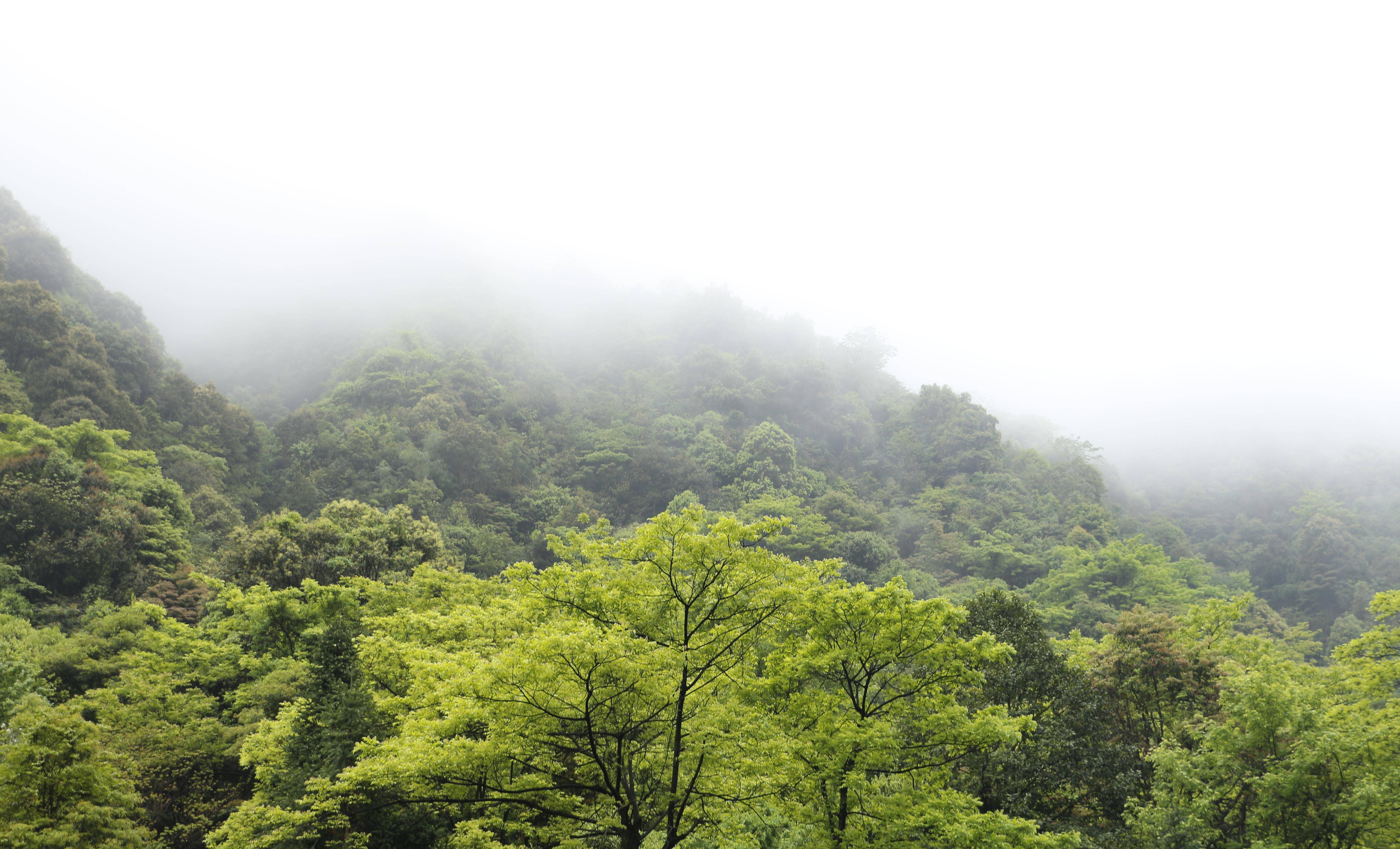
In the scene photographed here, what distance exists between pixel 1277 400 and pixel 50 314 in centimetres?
15124

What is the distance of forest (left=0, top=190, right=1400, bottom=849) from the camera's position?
1004 centimetres

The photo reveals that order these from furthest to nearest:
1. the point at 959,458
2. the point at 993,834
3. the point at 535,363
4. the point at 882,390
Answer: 1. the point at 882,390
2. the point at 535,363
3. the point at 959,458
4. the point at 993,834

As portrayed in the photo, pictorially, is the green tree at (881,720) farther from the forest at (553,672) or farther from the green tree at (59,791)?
the green tree at (59,791)

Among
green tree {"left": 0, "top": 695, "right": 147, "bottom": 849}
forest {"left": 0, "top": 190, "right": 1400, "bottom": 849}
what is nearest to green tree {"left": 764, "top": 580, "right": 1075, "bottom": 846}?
forest {"left": 0, "top": 190, "right": 1400, "bottom": 849}

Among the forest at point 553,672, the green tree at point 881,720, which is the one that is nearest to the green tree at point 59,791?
the forest at point 553,672

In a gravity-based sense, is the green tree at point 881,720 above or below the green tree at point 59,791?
above

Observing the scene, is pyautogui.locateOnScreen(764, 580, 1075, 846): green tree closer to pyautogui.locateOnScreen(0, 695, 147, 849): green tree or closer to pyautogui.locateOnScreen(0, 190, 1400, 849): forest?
pyautogui.locateOnScreen(0, 190, 1400, 849): forest

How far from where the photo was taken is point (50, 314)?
31.5 metres

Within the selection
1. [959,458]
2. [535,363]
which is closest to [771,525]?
[959,458]

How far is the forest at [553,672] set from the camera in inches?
395

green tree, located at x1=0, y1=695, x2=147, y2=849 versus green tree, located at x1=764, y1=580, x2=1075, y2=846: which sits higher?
green tree, located at x1=764, y1=580, x2=1075, y2=846

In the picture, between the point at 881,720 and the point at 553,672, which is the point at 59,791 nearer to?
the point at 553,672

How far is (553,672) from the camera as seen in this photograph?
8.94m

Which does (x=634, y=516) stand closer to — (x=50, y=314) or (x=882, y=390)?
(x=50, y=314)
